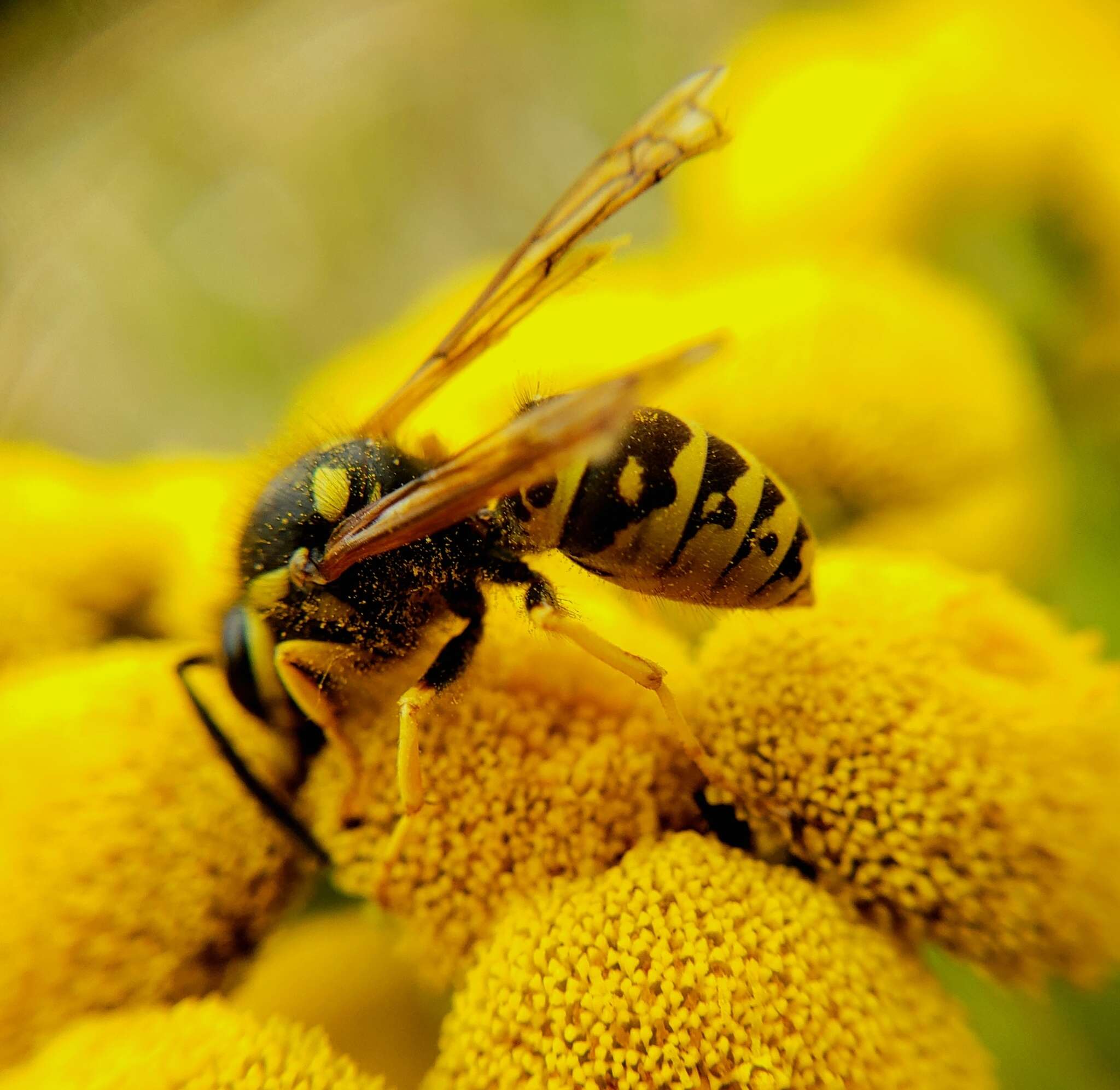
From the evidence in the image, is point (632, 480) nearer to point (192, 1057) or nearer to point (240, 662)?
point (240, 662)

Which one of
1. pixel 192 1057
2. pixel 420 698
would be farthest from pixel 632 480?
pixel 192 1057

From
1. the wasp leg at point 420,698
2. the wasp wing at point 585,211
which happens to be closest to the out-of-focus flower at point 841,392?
the wasp wing at point 585,211

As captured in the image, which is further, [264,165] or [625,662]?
[264,165]

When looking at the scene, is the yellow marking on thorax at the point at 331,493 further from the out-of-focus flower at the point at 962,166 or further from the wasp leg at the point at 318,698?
the out-of-focus flower at the point at 962,166

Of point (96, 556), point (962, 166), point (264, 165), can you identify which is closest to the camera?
point (96, 556)

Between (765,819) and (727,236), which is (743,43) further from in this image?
(765,819)

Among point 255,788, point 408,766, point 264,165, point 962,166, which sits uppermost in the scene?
point 962,166
